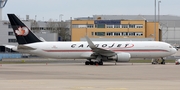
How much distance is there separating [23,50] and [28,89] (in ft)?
107

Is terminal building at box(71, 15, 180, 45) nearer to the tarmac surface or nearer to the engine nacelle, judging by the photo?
the engine nacelle

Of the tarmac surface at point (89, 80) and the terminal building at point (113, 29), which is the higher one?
the terminal building at point (113, 29)

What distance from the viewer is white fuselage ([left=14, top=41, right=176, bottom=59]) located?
5544cm

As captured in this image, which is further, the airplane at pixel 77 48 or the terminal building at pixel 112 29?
the terminal building at pixel 112 29

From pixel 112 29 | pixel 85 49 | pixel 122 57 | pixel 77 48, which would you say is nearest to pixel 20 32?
pixel 77 48

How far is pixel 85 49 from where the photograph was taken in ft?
183

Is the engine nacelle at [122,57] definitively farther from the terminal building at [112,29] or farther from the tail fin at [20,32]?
the terminal building at [112,29]

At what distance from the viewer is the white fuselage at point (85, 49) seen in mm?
55438

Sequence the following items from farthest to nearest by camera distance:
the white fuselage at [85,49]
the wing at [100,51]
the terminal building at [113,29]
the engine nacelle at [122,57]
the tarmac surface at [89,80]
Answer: the terminal building at [113,29] → the white fuselage at [85,49] → the engine nacelle at [122,57] → the wing at [100,51] → the tarmac surface at [89,80]

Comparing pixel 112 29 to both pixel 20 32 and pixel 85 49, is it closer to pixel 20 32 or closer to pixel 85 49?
pixel 85 49

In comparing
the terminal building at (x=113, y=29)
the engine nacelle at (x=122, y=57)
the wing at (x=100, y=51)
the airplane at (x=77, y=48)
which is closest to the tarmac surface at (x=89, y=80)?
the wing at (x=100, y=51)

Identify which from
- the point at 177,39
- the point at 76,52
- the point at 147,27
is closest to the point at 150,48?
the point at 76,52

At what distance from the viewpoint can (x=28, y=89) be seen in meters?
22.2

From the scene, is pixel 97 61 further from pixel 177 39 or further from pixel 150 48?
pixel 177 39
